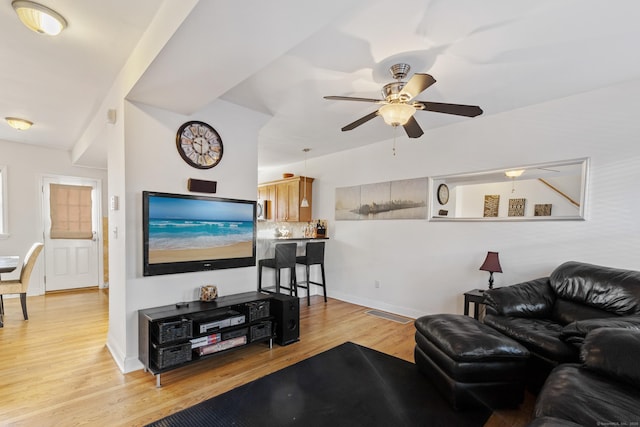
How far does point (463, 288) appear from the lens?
11.5ft

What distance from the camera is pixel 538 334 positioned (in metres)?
2.17

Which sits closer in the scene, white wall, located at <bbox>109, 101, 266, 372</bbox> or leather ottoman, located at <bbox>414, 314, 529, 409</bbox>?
leather ottoman, located at <bbox>414, 314, 529, 409</bbox>

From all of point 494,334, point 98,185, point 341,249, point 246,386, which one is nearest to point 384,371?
point 494,334

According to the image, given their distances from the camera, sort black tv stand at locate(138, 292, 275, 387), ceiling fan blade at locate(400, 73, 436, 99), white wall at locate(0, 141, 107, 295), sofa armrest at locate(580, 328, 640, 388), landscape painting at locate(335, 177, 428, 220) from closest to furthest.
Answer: sofa armrest at locate(580, 328, 640, 388)
ceiling fan blade at locate(400, 73, 436, 99)
black tv stand at locate(138, 292, 275, 387)
landscape painting at locate(335, 177, 428, 220)
white wall at locate(0, 141, 107, 295)

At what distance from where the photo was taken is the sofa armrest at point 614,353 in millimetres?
1474

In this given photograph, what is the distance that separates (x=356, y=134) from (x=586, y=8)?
2.63 m

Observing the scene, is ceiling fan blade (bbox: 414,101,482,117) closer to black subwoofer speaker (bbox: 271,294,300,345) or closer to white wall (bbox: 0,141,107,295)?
black subwoofer speaker (bbox: 271,294,300,345)

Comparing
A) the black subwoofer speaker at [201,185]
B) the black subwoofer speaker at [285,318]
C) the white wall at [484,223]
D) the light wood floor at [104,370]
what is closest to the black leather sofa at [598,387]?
the light wood floor at [104,370]

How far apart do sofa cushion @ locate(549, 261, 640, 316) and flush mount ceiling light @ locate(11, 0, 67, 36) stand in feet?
14.3

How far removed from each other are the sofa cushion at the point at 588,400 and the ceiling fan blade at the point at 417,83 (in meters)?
1.88

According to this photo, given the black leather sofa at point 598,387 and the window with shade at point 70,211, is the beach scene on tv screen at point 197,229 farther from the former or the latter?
the window with shade at point 70,211

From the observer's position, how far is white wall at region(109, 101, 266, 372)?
8.07ft

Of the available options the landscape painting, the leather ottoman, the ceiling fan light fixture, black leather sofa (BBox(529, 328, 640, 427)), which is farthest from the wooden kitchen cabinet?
black leather sofa (BBox(529, 328, 640, 427))

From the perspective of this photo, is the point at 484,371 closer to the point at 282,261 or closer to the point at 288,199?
the point at 282,261
